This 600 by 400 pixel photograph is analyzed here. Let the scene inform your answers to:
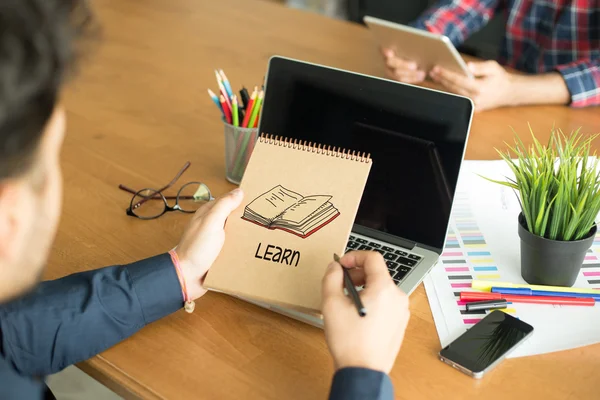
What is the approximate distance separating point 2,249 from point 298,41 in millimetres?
1346

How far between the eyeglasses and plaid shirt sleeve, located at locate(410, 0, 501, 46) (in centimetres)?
102

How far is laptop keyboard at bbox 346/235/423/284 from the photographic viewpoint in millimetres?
973

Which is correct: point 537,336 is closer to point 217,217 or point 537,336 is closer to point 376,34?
point 217,217

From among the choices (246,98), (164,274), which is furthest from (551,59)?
(164,274)

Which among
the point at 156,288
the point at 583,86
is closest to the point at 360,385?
the point at 156,288

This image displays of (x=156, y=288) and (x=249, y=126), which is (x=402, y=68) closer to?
(x=249, y=126)

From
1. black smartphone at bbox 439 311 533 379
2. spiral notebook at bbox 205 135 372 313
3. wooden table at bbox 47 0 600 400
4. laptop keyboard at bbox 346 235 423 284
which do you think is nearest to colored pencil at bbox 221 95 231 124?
wooden table at bbox 47 0 600 400

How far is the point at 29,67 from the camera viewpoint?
533mm

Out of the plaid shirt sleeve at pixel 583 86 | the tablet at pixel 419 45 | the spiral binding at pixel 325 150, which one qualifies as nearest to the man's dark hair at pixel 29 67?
the spiral binding at pixel 325 150

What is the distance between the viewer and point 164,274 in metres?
0.91

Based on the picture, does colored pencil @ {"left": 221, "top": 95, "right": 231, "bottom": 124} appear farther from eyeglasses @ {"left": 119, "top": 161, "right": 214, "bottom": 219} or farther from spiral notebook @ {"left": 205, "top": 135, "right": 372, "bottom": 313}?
spiral notebook @ {"left": 205, "top": 135, "right": 372, "bottom": 313}

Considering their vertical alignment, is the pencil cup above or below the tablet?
below

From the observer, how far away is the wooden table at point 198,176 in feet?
2.68

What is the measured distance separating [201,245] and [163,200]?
0.28m
